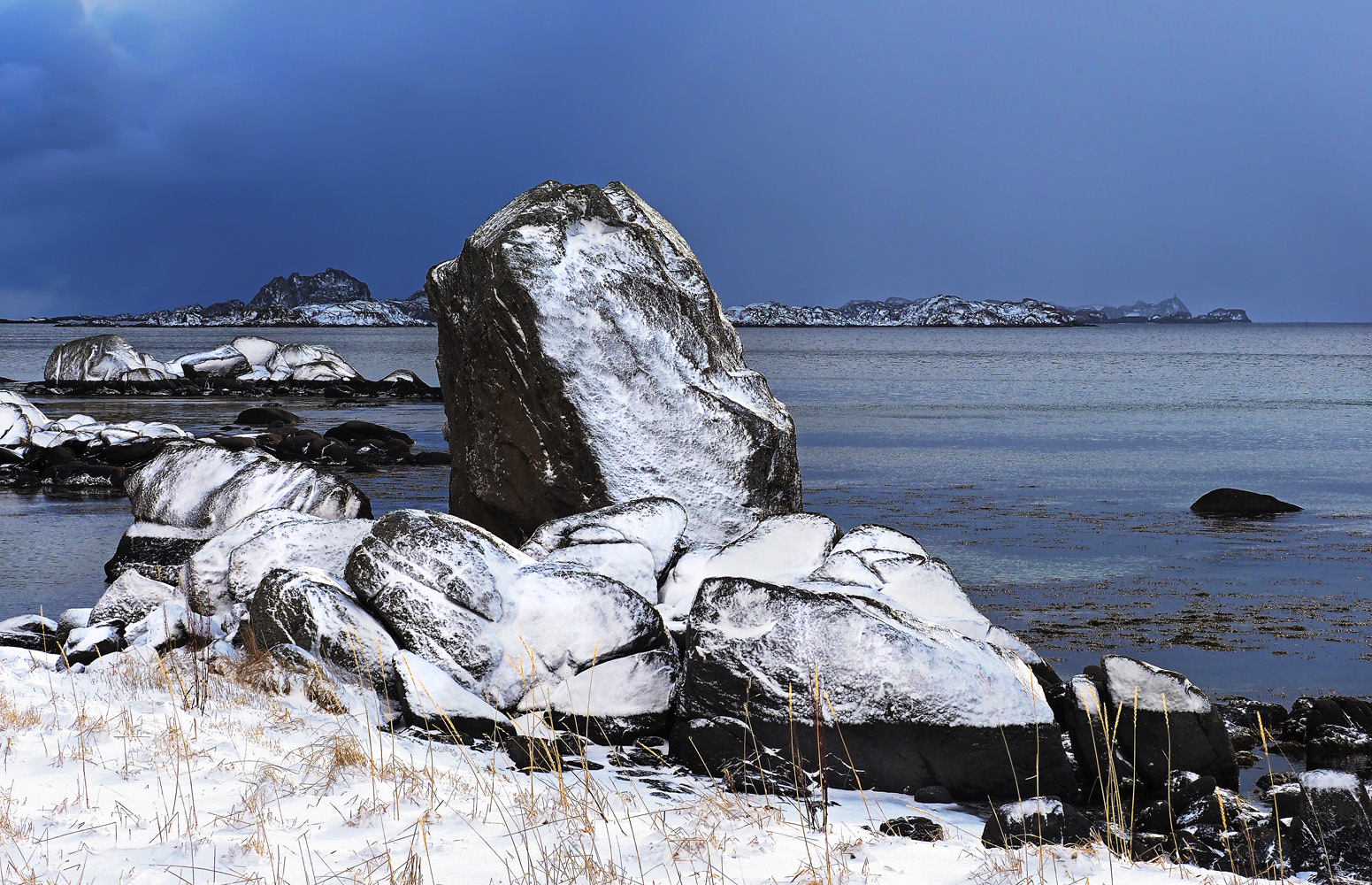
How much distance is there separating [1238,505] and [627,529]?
9.44 m

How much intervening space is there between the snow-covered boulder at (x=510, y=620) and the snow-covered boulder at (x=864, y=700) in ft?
1.56

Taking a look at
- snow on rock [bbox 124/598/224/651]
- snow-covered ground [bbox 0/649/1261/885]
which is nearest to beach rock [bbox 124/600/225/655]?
snow on rock [bbox 124/598/224/651]

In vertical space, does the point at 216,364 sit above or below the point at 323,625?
above

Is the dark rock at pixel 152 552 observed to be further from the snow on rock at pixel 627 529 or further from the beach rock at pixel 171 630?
the snow on rock at pixel 627 529

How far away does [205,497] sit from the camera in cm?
1047

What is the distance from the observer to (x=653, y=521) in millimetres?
8438

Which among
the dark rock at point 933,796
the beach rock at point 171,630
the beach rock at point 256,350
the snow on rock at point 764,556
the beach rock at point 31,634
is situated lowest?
the dark rock at point 933,796

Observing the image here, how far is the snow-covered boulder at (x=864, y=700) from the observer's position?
17.9 ft

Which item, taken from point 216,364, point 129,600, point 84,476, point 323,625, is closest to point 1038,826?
point 323,625

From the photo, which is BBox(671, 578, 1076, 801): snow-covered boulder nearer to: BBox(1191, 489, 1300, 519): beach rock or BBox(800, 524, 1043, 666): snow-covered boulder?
BBox(800, 524, 1043, 666): snow-covered boulder

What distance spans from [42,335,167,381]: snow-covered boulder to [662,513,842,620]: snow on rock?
134ft

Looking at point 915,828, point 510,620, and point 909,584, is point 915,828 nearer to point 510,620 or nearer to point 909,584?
point 510,620

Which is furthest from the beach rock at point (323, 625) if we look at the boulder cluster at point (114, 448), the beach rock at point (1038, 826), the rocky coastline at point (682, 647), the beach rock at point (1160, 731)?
the boulder cluster at point (114, 448)

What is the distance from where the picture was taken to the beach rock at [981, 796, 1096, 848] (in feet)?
15.0
